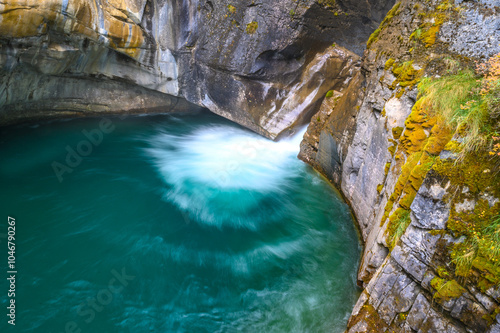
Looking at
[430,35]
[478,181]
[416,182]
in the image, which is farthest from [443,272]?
[430,35]

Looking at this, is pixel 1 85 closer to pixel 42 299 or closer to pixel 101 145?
pixel 101 145

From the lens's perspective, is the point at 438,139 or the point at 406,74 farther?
the point at 406,74

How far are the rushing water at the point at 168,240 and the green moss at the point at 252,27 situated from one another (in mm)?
4675

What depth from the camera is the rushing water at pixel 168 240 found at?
4.84 m

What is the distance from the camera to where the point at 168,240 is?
6453 mm

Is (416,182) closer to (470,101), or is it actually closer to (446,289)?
(470,101)

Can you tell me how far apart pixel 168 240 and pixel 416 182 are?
5.06m

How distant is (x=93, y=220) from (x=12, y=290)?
206cm

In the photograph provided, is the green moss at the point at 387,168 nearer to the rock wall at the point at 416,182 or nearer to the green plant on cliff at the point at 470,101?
the rock wall at the point at 416,182

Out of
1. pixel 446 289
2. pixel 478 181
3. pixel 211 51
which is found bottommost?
pixel 446 289

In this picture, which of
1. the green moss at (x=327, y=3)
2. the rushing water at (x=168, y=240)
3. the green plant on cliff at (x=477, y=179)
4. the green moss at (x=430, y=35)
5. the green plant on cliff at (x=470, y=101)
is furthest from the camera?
the green moss at (x=327, y=3)

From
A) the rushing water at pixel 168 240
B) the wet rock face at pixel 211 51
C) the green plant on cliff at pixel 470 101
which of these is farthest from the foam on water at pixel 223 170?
the green plant on cliff at pixel 470 101

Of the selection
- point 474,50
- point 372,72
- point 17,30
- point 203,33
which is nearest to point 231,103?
point 203,33

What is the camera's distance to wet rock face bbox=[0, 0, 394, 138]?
9.40 meters
